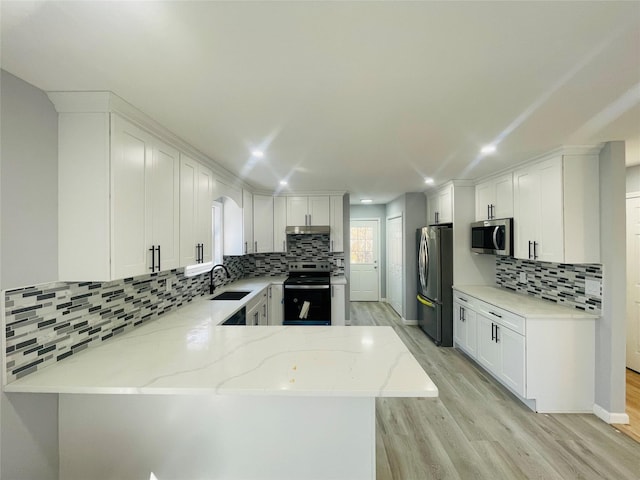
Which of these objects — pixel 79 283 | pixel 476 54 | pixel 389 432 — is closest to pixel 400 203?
pixel 389 432

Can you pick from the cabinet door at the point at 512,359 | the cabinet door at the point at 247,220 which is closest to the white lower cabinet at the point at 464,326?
the cabinet door at the point at 512,359

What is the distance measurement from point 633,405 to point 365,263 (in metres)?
4.71

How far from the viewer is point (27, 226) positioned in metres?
1.32

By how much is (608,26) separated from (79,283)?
268 centimetres

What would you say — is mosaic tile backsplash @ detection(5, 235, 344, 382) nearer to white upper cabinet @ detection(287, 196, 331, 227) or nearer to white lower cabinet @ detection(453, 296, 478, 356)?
white upper cabinet @ detection(287, 196, 331, 227)

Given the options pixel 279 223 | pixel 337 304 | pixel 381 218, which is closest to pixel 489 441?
pixel 337 304

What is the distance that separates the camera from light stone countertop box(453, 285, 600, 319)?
2537 mm

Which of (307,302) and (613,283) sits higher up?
(613,283)

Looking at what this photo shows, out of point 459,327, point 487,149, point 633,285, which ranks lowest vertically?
point 459,327

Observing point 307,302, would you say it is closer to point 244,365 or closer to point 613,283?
point 244,365

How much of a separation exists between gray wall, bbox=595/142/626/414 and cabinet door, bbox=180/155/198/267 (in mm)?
3459

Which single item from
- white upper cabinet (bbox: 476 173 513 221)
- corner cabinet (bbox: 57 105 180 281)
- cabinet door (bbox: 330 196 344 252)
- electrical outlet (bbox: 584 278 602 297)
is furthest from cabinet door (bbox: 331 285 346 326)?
corner cabinet (bbox: 57 105 180 281)

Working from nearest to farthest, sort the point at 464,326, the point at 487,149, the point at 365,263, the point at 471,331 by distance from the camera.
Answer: the point at 487,149
the point at 471,331
the point at 464,326
the point at 365,263

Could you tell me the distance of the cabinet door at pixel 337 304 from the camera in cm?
438
